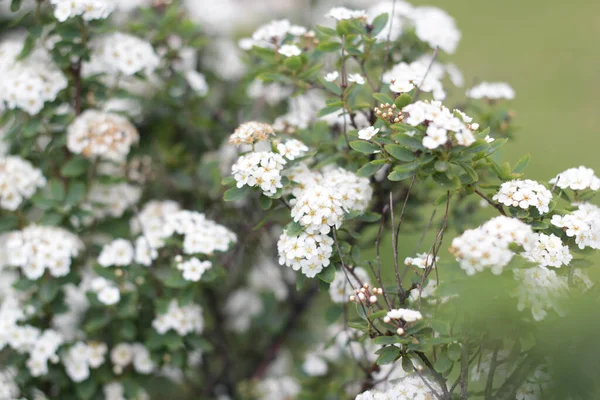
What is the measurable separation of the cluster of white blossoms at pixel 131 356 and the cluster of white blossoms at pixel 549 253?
1646 mm

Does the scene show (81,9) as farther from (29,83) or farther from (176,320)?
(176,320)

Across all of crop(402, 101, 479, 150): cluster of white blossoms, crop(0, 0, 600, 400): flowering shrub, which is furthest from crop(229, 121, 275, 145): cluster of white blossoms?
crop(402, 101, 479, 150): cluster of white blossoms

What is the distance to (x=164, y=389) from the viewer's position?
3.05 metres

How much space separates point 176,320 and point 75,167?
79 centimetres

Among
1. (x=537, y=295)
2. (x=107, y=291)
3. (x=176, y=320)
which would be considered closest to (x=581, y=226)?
(x=537, y=295)

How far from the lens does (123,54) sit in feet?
8.54

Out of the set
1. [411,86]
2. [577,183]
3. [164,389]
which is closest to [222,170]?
[164,389]

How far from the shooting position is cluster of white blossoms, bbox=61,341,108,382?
2.58 metres

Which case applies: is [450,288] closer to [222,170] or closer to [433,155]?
[433,155]

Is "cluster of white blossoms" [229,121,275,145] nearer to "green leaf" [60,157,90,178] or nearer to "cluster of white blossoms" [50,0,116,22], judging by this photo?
"cluster of white blossoms" [50,0,116,22]

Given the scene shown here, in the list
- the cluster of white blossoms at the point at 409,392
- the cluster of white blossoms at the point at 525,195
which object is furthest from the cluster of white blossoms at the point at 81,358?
the cluster of white blossoms at the point at 525,195

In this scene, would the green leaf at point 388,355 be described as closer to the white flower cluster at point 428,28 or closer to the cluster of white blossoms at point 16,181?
the white flower cluster at point 428,28

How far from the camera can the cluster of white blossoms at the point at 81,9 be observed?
2307 mm

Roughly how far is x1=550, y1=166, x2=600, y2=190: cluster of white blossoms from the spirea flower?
784mm
